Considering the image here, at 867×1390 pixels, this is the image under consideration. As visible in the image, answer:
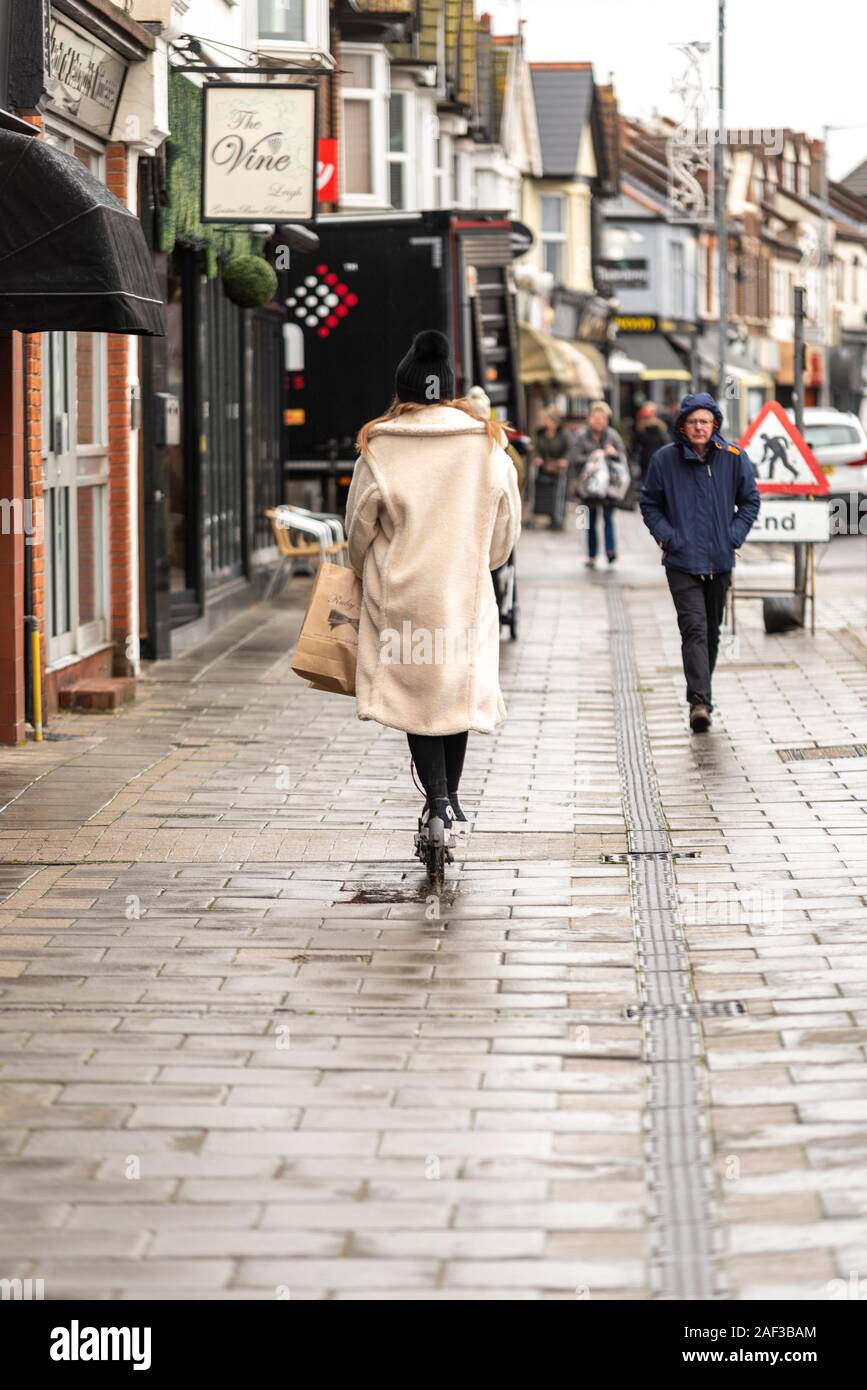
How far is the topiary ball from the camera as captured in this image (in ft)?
57.3

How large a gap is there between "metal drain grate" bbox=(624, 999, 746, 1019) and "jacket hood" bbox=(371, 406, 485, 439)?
98.8 inches

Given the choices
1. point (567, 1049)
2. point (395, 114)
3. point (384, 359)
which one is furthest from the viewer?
point (395, 114)

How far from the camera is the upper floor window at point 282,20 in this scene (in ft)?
60.3

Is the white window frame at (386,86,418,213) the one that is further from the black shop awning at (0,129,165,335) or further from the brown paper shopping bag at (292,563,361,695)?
the brown paper shopping bag at (292,563,361,695)

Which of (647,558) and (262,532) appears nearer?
(262,532)

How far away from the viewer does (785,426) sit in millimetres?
16609

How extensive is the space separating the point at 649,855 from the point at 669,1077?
2912mm

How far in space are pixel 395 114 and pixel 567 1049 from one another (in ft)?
86.1

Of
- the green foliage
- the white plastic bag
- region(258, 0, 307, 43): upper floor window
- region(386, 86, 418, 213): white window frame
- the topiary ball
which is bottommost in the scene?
the white plastic bag

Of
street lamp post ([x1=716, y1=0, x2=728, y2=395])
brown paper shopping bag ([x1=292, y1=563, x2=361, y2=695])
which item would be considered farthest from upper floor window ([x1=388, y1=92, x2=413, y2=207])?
brown paper shopping bag ([x1=292, y1=563, x2=361, y2=695])

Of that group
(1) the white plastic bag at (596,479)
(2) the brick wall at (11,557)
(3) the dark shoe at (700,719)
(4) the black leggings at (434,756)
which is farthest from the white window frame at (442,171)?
(4) the black leggings at (434,756)

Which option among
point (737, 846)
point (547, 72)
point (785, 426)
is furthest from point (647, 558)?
point (547, 72)
